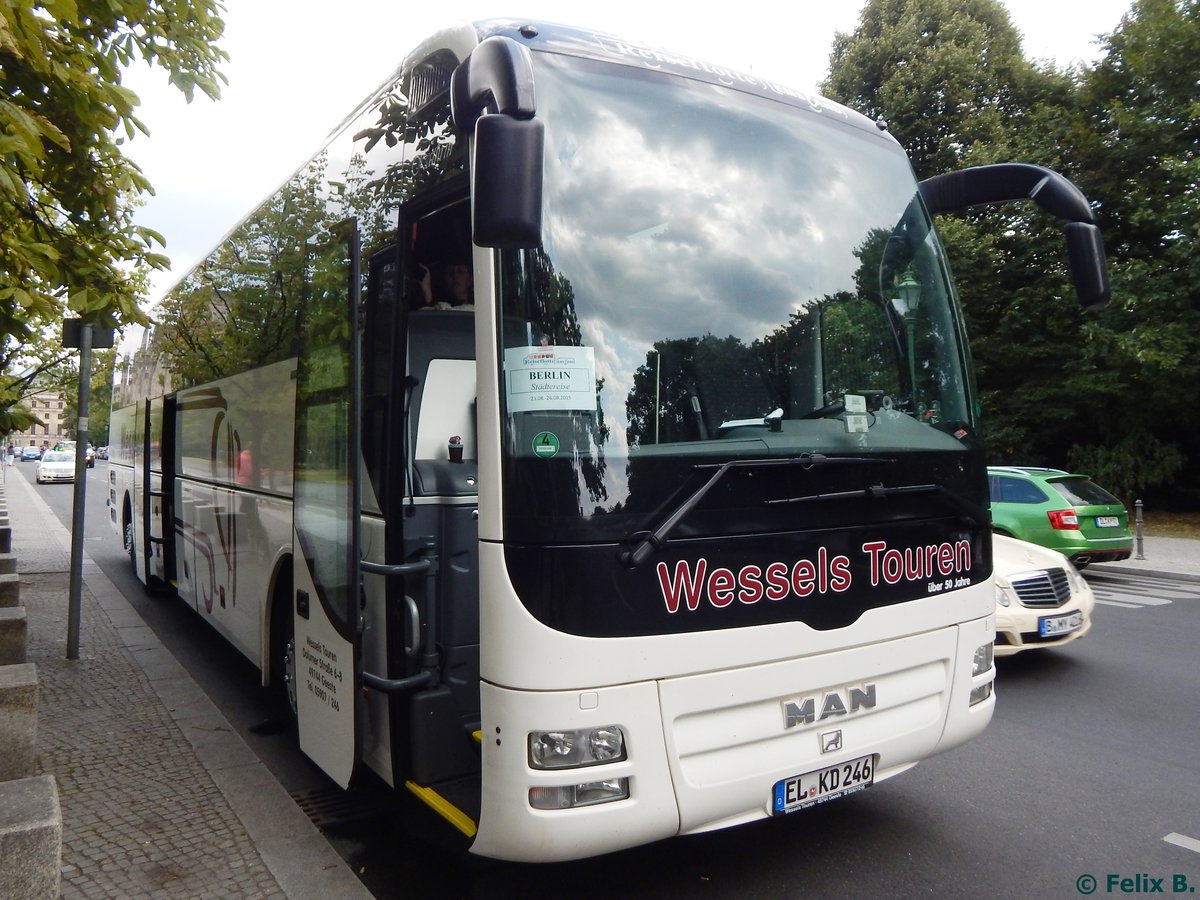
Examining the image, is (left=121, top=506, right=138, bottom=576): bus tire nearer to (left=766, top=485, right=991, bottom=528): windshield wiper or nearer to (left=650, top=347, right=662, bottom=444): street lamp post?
(left=650, top=347, right=662, bottom=444): street lamp post

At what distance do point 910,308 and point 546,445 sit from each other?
1948mm

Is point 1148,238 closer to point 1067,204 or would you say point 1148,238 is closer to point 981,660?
point 1067,204

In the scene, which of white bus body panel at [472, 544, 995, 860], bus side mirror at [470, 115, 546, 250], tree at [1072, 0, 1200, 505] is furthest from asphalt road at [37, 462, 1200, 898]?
tree at [1072, 0, 1200, 505]

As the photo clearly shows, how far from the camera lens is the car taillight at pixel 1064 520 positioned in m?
12.5

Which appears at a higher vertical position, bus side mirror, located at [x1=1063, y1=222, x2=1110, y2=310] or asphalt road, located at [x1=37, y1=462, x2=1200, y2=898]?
bus side mirror, located at [x1=1063, y1=222, x2=1110, y2=310]

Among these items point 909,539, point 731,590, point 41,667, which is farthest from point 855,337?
point 41,667

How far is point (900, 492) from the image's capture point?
12.0ft

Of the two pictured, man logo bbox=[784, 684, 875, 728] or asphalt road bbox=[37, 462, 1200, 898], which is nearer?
man logo bbox=[784, 684, 875, 728]

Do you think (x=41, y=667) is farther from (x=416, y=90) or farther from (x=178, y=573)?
(x=416, y=90)

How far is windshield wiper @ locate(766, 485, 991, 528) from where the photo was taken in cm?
342

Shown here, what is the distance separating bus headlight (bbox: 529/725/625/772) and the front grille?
515 centimetres

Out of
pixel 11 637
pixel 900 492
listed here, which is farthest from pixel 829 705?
pixel 11 637

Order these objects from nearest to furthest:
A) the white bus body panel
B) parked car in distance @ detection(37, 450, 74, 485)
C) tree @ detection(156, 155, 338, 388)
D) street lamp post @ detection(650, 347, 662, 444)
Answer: the white bus body panel < street lamp post @ detection(650, 347, 662, 444) < tree @ detection(156, 155, 338, 388) < parked car in distance @ detection(37, 450, 74, 485)

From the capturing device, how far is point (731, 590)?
10.8 feet
